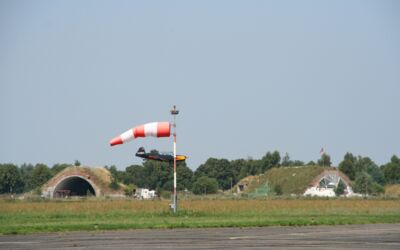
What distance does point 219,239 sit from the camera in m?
26.7

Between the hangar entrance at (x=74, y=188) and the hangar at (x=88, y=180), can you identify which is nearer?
the hangar at (x=88, y=180)

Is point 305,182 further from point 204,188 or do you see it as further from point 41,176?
point 41,176

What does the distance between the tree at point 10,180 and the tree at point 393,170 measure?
7640 centimetres

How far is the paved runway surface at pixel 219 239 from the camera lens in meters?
23.9

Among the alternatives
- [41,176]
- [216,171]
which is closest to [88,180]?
[41,176]

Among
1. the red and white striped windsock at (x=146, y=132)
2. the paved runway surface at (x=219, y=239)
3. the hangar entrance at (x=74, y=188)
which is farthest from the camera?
the hangar entrance at (x=74, y=188)

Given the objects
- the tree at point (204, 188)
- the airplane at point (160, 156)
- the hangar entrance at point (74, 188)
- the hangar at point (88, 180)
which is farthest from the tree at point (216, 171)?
the airplane at point (160, 156)

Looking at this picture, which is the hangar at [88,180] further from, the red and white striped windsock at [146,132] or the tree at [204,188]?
the red and white striped windsock at [146,132]

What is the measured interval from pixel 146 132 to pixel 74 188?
8267 cm

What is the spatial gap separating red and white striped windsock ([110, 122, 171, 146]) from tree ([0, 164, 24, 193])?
106501 millimetres

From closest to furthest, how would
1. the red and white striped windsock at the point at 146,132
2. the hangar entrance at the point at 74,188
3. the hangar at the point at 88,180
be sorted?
the red and white striped windsock at the point at 146,132
the hangar at the point at 88,180
the hangar entrance at the point at 74,188

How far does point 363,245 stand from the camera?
79.4 feet

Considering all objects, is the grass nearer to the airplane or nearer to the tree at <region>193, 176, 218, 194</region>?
the tree at <region>193, 176, 218, 194</region>

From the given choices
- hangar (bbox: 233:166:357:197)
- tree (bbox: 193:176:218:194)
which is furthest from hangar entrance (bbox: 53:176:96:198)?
hangar (bbox: 233:166:357:197)
